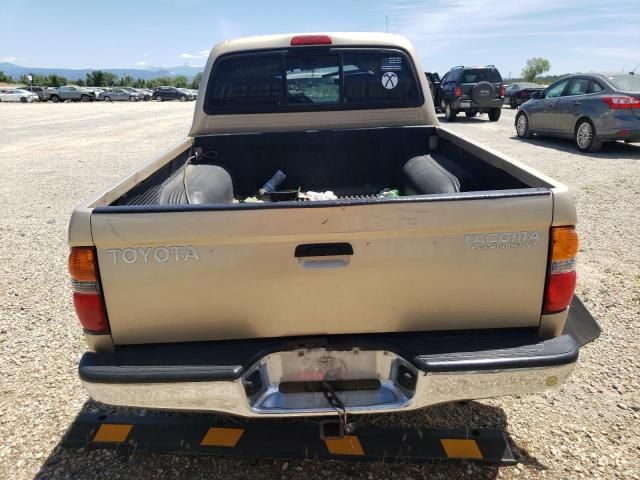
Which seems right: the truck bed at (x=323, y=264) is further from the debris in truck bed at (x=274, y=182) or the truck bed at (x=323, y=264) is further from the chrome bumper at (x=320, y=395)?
the debris in truck bed at (x=274, y=182)

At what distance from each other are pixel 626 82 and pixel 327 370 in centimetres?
1129

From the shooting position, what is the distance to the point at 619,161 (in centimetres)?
1002

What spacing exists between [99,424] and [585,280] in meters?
4.18

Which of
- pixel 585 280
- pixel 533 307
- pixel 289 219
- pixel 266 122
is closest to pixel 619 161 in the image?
pixel 585 280

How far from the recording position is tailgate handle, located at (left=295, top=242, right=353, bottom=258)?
1999mm

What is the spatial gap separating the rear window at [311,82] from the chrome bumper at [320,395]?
8.85 ft

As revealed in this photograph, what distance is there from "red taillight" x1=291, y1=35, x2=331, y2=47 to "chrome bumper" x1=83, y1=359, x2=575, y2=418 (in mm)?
2931

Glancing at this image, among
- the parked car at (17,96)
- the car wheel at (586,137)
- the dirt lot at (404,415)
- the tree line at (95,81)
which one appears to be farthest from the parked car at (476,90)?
the tree line at (95,81)

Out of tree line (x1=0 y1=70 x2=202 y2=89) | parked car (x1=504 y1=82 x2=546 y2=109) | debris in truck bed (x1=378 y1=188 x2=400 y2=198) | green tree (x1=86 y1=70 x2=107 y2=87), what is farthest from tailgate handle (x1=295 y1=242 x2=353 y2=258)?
green tree (x1=86 y1=70 x2=107 y2=87)

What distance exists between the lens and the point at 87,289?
Result: 6.61ft

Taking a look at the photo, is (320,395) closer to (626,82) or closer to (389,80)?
(389,80)

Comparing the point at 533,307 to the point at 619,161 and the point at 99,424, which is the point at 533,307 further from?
the point at 619,161

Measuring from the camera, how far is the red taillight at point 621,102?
32.3ft

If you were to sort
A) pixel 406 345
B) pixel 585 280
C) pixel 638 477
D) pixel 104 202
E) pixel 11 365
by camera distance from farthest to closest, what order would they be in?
pixel 585 280, pixel 11 365, pixel 638 477, pixel 104 202, pixel 406 345
